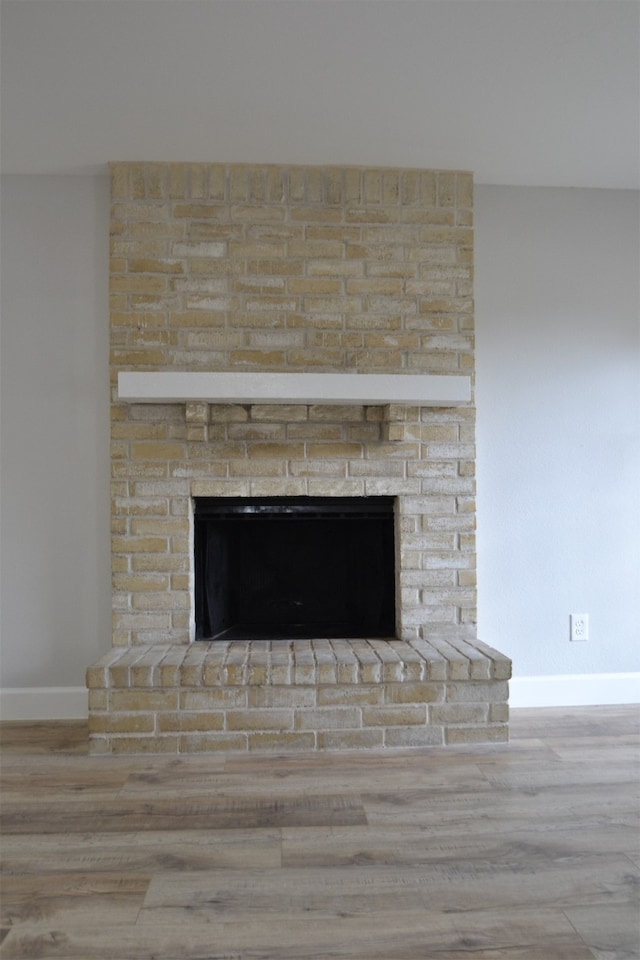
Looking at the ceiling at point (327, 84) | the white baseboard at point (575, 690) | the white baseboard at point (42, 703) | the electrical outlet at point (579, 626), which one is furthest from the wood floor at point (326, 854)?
the ceiling at point (327, 84)

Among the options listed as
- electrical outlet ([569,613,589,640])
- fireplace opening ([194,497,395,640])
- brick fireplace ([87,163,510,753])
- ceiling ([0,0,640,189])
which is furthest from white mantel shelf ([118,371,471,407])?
electrical outlet ([569,613,589,640])

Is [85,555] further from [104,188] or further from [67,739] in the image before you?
[104,188]

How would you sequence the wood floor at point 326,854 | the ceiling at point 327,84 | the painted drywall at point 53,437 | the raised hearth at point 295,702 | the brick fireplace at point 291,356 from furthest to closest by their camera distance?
Result: the painted drywall at point 53,437, the brick fireplace at point 291,356, the raised hearth at point 295,702, the ceiling at point 327,84, the wood floor at point 326,854

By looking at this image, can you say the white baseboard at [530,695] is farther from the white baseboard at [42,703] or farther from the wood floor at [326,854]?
the wood floor at [326,854]

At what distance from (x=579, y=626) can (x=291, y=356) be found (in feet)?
5.64

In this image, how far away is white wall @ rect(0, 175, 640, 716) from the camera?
272 centimetres

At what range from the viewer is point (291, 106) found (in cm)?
221

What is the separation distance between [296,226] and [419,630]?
1739 millimetres

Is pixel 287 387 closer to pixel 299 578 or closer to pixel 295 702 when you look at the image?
pixel 299 578

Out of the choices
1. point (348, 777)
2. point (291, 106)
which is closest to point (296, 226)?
point (291, 106)

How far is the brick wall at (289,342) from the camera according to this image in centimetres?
261

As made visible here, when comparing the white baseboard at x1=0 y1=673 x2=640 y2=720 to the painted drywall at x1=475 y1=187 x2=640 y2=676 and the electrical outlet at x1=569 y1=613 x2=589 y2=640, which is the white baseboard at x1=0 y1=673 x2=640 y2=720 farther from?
the electrical outlet at x1=569 y1=613 x2=589 y2=640

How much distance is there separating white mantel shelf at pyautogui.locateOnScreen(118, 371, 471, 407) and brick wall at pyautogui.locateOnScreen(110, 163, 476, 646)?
15 centimetres

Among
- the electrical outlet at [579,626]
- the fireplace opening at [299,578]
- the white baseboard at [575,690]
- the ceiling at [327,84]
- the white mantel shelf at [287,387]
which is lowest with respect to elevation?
the white baseboard at [575,690]
